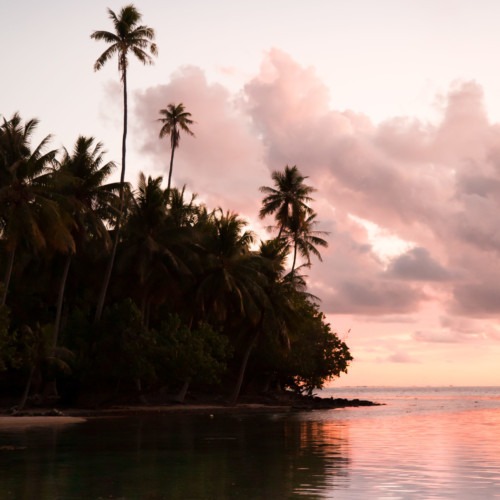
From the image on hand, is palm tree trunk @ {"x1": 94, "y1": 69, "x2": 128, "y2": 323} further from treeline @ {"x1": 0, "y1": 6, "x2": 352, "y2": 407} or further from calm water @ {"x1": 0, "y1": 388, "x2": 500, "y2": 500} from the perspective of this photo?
calm water @ {"x1": 0, "y1": 388, "x2": 500, "y2": 500}

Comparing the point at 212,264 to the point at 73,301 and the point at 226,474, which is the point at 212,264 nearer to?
the point at 73,301

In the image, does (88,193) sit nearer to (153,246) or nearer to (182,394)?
(153,246)

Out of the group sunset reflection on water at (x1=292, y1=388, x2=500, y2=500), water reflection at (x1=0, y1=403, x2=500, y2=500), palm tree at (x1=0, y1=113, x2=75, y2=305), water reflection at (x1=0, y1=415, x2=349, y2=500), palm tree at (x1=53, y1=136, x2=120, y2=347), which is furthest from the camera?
palm tree at (x1=53, y1=136, x2=120, y2=347)

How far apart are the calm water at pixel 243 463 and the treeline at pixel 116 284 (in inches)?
400

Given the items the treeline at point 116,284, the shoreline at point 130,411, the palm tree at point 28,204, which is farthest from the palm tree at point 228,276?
the palm tree at point 28,204

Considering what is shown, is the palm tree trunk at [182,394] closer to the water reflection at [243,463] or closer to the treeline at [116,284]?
the treeline at [116,284]

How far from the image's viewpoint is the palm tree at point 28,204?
39156mm

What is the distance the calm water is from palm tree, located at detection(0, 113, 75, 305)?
8.76 m

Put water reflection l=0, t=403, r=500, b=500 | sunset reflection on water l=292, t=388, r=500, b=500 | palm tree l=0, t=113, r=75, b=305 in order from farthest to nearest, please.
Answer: palm tree l=0, t=113, r=75, b=305 < water reflection l=0, t=403, r=500, b=500 < sunset reflection on water l=292, t=388, r=500, b=500

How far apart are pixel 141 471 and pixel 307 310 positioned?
54.7 metres

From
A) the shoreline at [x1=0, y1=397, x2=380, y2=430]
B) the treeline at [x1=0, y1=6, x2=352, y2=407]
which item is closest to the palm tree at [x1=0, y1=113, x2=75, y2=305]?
the treeline at [x1=0, y1=6, x2=352, y2=407]

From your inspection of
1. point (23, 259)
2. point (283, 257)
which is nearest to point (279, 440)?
point (23, 259)

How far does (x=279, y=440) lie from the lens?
1320 inches

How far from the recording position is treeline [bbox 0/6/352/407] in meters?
43.1
